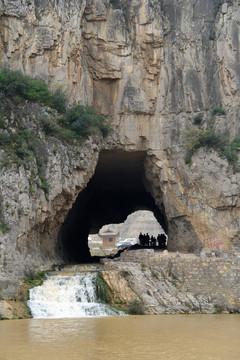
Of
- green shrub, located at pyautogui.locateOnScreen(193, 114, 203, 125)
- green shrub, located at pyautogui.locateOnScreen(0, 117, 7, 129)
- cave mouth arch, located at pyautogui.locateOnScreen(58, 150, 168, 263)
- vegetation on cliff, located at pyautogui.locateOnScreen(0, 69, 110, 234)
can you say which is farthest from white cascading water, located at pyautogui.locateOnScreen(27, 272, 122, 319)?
green shrub, located at pyautogui.locateOnScreen(193, 114, 203, 125)

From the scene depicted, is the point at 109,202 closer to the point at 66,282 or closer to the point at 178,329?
the point at 66,282

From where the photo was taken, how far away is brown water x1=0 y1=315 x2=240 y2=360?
47.6 feet

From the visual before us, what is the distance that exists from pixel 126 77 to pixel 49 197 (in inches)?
423

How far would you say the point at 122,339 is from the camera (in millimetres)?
17000

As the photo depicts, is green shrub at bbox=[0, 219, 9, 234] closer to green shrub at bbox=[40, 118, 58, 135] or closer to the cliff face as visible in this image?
the cliff face

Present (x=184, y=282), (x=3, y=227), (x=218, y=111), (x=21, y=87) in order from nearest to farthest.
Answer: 1. (x=3, y=227)
2. (x=184, y=282)
3. (x=21, y=87)
4. (x=218, y=111)

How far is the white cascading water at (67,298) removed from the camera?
2361 centimetres

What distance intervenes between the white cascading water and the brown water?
5.17ft

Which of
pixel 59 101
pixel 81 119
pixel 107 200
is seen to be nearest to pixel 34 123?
pixel 59 101

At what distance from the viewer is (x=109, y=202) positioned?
5191 cm

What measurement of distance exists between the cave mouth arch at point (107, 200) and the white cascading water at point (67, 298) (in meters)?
10.2

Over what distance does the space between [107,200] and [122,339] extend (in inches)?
1355

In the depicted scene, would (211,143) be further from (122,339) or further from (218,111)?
(122,339)

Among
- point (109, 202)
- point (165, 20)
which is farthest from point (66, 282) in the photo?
point (109, 202)
